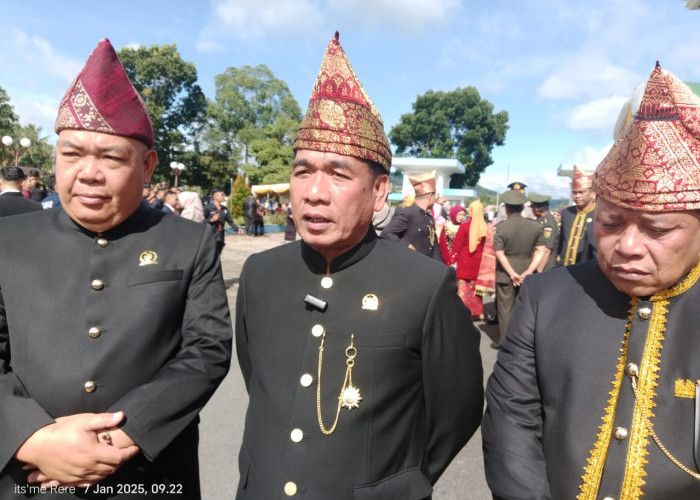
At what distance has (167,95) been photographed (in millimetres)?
43719

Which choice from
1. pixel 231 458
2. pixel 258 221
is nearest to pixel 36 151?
pixel 258 221

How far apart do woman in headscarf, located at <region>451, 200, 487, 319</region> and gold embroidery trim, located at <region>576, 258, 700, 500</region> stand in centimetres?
620

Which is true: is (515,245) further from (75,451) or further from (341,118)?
(75,451)

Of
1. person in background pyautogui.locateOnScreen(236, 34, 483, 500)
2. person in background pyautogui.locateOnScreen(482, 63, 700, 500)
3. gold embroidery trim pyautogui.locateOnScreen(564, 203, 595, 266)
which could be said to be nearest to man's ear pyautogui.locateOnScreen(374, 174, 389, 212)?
person in background pyautogui.locateOnScreen(236, 34, 483, 500)

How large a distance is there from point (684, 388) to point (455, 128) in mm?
60256

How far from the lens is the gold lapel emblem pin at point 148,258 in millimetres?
1865

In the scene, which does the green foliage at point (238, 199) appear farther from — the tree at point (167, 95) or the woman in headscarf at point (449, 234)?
the woman in headscarf at point (449, 234)

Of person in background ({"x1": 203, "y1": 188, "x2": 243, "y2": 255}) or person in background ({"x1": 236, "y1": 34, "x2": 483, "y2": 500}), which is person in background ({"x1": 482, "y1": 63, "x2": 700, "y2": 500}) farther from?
person in background ({"x1": 203, "y1": 188, "x2": 243, "y2": 255})

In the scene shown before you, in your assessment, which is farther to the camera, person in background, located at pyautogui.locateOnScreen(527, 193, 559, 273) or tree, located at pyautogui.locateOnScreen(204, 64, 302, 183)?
tree, located at pyautogui.locateOnScreen(204, 64, 302, 183)

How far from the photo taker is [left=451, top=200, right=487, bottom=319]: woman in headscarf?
7758 millimetres

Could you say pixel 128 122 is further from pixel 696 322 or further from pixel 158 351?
pixel 696 322

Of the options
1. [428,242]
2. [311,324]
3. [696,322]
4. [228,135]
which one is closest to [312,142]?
[311,324]

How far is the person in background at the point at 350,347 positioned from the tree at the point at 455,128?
186ft

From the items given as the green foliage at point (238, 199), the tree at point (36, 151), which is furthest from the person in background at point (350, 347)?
the tree at point (36, 151)
